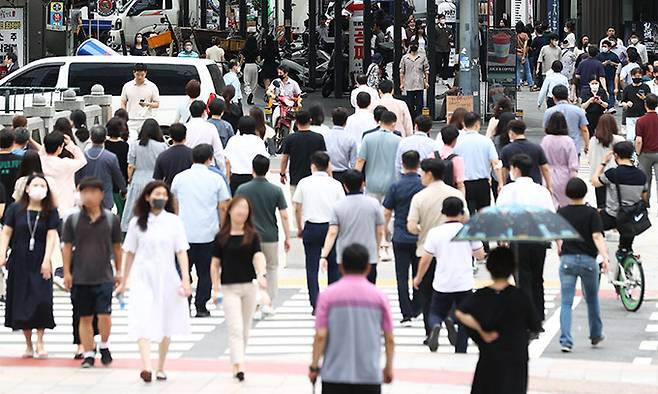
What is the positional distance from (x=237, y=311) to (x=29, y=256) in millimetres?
2190

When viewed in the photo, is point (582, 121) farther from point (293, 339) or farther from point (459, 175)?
point (293, 339)

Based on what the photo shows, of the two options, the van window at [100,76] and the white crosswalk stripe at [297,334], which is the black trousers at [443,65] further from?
the white crosswalk stripe at [297,334]

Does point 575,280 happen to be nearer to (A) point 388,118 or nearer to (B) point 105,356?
(B) point 105,356

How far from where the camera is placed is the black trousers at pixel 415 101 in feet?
114

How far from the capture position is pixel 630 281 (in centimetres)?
1814

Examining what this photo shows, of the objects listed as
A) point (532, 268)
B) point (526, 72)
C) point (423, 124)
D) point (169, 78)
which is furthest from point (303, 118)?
point (526, 72)

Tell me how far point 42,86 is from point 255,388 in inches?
688

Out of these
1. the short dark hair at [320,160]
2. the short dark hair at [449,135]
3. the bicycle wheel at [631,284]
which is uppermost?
the short dark hair at [449,135]

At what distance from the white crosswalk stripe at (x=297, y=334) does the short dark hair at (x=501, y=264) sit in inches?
183

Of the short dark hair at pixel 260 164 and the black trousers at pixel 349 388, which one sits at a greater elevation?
the short dark hair at pixel 260 164

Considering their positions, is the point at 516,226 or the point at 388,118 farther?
the point at 388,118

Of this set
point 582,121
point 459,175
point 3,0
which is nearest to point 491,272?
point 459,175

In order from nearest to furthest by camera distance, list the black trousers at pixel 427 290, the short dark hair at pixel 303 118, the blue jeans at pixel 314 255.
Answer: the black trousers at pixel 427 290 < the blue jeans at pixel 314 255 < the short dark hair at pixel 303 118

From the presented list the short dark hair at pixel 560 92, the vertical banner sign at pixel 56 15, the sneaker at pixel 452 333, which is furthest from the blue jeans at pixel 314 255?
the vertical banner sign at pixel 56 15
